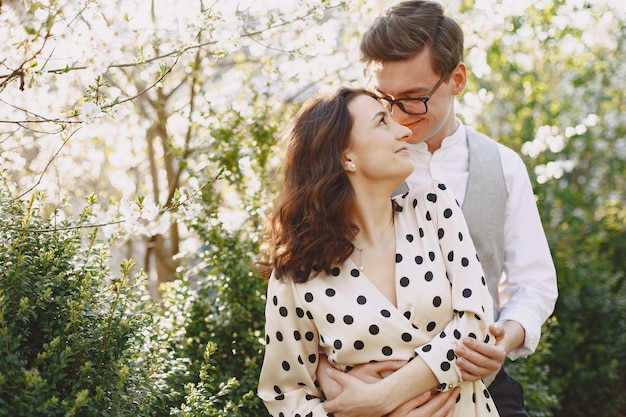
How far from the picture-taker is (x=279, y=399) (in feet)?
7.62

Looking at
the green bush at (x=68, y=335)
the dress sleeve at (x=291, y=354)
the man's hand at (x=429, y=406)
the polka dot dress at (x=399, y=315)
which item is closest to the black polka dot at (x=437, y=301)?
the polka dot dress at (x=399, y=315)

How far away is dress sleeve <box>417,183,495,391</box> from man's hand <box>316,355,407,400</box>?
101mm

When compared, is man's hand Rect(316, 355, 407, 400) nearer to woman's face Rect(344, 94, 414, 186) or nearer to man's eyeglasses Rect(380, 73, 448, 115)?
woman's face Rect(344, 94, 414, 186)

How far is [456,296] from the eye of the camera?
2186mm

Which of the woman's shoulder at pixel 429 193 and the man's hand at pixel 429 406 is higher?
the woman's shoulder at pixel 429 193

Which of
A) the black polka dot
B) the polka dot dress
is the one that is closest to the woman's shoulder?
the polka dot dress

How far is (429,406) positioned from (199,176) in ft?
6.42

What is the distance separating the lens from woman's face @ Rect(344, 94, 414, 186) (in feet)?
7.40

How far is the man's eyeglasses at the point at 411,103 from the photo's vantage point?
2.63 m

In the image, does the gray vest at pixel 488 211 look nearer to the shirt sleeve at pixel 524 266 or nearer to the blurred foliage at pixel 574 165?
the shirt sleeve at pixel 524 266

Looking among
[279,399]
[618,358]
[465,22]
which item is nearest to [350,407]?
[279,399]

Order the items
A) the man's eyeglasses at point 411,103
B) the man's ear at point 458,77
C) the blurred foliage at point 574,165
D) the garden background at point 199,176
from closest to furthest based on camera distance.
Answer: the garden background at point 199,176, the man's eyeglasses at point 411,103, the man's ear at point 458,77, the blurred foliage at point 574,165

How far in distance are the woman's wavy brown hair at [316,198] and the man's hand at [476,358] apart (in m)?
0.46

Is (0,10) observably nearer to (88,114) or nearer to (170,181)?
(88,114)
